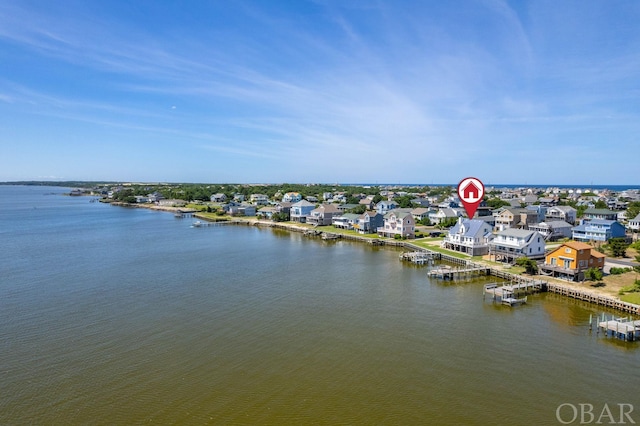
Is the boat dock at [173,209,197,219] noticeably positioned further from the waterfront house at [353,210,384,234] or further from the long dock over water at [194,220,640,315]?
the long dock over water at [194,220,640,315]

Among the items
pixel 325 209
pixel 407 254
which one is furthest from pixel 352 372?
pixel 325 209

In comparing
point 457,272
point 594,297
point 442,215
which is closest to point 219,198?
point 442,215

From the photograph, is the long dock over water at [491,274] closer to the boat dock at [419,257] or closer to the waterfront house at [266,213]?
the boat dock at [419,257]

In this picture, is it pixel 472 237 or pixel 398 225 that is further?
pixel 398 225

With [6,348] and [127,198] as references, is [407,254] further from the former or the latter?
[127,198]

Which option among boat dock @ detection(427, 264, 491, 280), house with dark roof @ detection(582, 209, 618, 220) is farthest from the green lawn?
house with dark roof @ detection(582, 209, 618, 220)

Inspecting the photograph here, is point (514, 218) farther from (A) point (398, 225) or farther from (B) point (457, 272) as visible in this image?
(B) point (457, 272)
